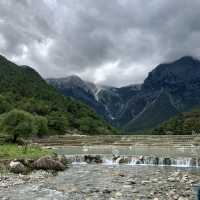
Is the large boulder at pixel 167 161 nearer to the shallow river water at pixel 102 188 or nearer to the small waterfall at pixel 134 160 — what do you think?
the small waterfall at pixel 134 160

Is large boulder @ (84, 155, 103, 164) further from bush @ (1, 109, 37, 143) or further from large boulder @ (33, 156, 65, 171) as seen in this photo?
bush @ (1, 109, 37, 143)

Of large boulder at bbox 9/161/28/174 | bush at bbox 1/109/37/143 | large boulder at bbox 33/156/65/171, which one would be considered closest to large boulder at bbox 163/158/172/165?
large boulder at bbox 33/156/65/171

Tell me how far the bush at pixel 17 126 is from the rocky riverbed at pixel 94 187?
4977cm

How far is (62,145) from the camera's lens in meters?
112

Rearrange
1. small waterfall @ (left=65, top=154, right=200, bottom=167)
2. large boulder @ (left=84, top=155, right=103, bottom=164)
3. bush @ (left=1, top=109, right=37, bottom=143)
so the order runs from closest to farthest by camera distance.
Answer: small waterfall @ (left=65, top=154, right=200, bottom=167) < large boulder @ (left=84, top=155, right=103, bottom=164) < bush @ (left=1, top=109, right=37, bottom=143)

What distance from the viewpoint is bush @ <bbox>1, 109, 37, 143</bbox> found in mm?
100375

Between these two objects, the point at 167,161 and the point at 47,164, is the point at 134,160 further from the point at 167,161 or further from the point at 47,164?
the point at 47,164

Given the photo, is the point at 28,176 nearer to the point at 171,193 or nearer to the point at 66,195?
the point at 66,195

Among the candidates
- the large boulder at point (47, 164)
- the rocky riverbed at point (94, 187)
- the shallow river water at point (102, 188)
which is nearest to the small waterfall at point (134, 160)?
the shallow river water at point (102, 188)

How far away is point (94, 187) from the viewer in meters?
41.1

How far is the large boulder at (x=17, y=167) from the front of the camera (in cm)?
5299

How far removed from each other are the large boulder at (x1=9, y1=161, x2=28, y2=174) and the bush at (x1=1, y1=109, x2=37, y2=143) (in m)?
46.0

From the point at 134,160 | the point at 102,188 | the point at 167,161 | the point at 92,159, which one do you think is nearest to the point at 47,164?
the point at 102,188

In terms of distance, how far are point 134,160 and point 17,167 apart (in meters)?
27.8
